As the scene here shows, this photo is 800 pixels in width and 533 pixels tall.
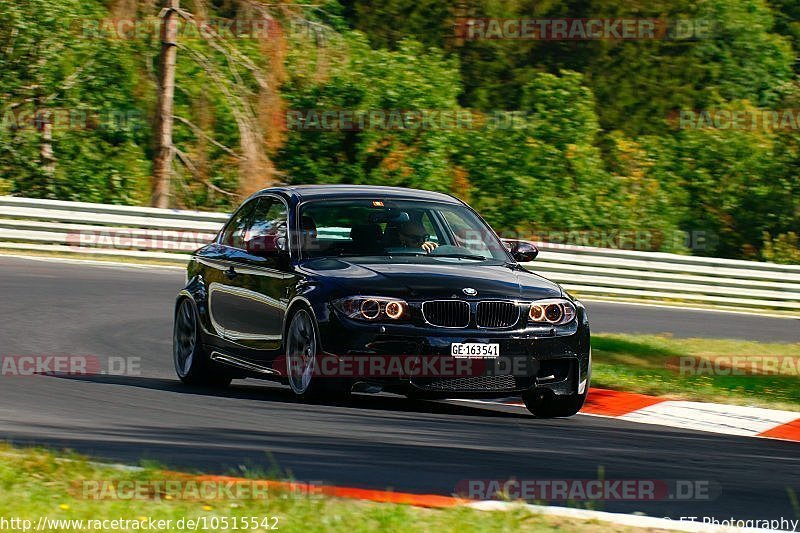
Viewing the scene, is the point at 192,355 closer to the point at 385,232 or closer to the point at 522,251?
the point at 385,232

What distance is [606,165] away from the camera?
46719 mm

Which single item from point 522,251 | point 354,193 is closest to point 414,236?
point 354,193

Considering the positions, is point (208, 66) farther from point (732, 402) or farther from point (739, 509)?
point (739, 509)

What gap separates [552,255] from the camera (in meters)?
23.8

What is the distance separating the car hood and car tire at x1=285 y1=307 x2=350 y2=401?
0.33 m

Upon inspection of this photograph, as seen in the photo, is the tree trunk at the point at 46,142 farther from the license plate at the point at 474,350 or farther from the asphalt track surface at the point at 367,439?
the license plate at the point at 474,350

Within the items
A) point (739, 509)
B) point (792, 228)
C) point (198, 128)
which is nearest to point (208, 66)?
point (198, 128)

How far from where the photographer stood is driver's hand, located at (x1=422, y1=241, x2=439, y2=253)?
10531mm

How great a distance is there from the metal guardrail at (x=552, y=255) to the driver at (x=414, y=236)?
39.9 ft

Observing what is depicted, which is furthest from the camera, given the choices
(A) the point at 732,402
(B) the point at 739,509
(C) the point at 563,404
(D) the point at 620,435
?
(A) the point at 732,402

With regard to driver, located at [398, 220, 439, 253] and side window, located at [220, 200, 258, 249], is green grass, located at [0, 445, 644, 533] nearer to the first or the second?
driver, located at [398, 220, 439, 253]

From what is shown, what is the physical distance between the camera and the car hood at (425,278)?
951cm

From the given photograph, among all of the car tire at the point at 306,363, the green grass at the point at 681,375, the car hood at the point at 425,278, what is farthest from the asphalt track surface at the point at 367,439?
the green grass at the point at 681,375

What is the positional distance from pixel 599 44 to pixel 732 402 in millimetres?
45322
